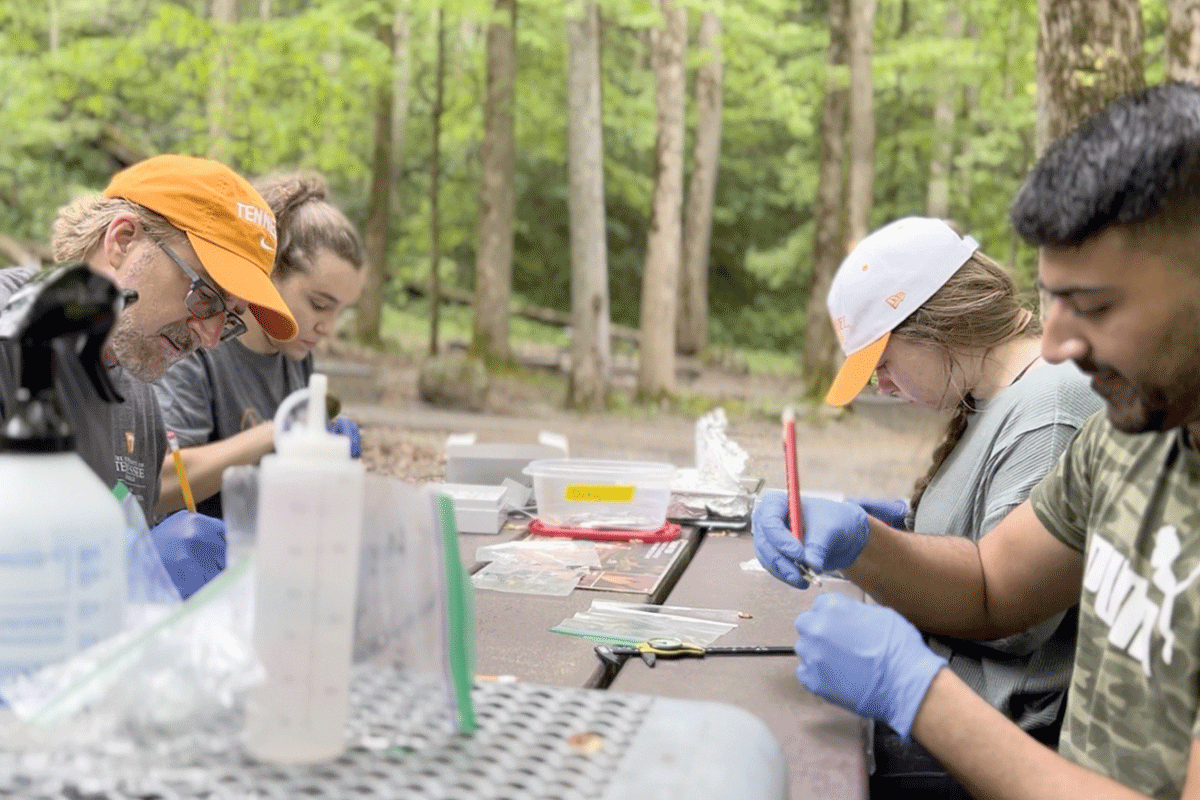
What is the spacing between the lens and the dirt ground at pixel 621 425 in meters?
8.61

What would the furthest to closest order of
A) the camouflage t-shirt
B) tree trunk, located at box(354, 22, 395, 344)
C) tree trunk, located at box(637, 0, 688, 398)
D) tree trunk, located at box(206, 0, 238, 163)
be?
tree trunk, located at box(354, 22, 395, 344)
tree trunk, located at box(637, 0, 688, 398)
tree trunk, located at box(206, 0, 238, 163)
the camouflage t-shirt

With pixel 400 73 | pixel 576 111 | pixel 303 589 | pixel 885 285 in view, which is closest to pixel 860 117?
pixel 576 111

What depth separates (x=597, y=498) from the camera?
2.63 m

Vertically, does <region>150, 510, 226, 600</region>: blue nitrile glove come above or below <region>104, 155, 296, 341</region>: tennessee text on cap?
below

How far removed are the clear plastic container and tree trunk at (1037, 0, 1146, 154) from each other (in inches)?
93.5

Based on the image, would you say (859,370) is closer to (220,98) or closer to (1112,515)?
(1112,515)

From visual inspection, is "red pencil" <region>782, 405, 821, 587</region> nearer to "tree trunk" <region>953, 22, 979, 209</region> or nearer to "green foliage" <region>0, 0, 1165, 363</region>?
"green foliage" <region>0, 0, 1165, 363</region>

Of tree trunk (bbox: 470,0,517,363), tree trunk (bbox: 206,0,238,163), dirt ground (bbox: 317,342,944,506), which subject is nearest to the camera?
dirt ground (bbox: 317,342,944,506)

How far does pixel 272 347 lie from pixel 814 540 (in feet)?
5.88

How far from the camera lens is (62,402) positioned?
949 millimetres

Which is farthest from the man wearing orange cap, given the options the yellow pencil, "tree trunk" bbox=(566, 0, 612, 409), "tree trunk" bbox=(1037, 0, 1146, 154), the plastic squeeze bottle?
"tree trunk" bbox=(566, 0, 612, 409)

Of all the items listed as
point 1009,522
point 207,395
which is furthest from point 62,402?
point 207,395

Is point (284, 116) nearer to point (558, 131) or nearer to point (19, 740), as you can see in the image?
point (558, 131)

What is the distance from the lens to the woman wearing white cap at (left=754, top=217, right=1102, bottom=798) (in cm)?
205
